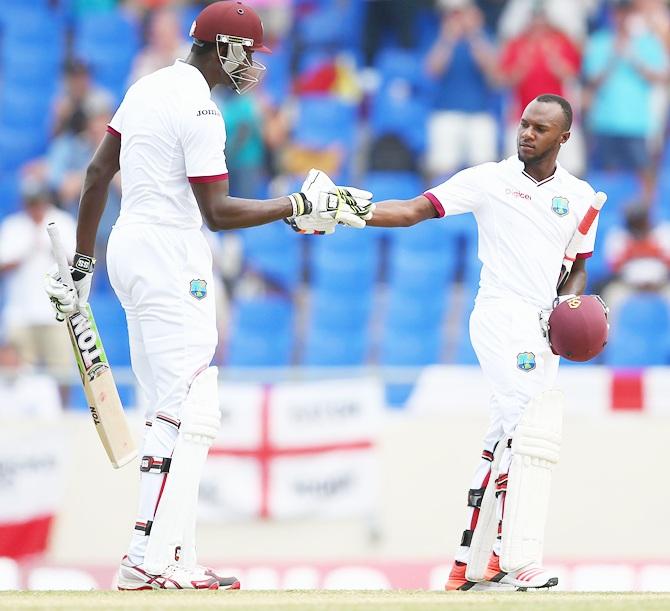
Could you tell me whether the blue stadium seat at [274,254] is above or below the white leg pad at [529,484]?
above

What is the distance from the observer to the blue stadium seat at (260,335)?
11828 millimetres

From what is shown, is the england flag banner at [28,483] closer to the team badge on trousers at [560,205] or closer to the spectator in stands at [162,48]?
the team badge on trousers at [560,205]

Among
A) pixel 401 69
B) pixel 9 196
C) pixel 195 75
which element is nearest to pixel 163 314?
pixel 195 75

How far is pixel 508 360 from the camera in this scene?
6.55 m

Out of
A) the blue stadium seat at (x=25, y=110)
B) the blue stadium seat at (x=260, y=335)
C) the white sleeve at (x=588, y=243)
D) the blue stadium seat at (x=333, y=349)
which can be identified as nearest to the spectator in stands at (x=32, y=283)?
the blue stadium seat at (x=260, y=335)

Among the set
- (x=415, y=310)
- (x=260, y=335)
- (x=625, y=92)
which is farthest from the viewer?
(x=625, y=92)

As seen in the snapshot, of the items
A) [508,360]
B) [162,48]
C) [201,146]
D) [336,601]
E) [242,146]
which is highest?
[162,48]

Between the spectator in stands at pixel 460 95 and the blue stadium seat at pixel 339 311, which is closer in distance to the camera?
the blue stadium seat at pixel 339 311

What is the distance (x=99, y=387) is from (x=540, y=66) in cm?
692

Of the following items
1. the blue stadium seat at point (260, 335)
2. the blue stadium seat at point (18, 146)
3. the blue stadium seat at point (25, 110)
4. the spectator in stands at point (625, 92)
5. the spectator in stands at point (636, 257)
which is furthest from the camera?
the blue stadium seat at point (25, 110)

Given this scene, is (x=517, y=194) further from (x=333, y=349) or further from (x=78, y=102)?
(x=78, y=102)

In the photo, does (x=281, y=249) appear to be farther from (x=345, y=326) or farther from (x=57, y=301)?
(x=57, y=301)

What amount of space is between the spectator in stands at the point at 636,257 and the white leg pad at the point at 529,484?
5254 millimetres

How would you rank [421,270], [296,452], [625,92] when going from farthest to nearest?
[625,92]
[421,270]
[296,452]
